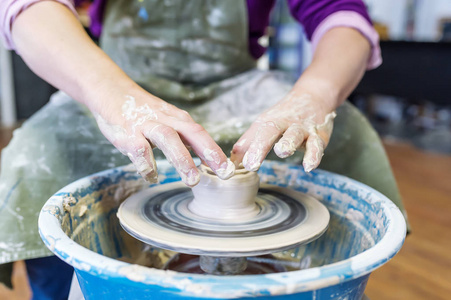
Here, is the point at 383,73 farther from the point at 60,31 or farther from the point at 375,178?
the point at 60,31

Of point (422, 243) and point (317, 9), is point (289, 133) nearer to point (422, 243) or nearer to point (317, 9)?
point (317, 9)

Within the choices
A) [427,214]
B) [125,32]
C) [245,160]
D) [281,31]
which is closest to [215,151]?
[245,160]

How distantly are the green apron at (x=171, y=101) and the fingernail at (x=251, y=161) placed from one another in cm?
28

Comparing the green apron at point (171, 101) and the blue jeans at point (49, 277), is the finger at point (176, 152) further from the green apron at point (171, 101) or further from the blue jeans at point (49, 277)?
the blue jeans at point (49, 277)

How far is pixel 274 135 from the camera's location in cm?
68

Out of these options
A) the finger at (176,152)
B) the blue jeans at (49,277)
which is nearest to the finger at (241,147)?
the finger at (176,152)

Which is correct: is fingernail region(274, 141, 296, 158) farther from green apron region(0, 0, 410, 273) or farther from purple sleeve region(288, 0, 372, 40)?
purple sleeve region(288, 0, 372, 40)

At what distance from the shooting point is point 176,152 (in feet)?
1.98

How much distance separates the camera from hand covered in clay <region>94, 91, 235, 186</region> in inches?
24.1

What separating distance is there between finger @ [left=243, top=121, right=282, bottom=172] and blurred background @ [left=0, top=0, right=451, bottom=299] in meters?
0.69

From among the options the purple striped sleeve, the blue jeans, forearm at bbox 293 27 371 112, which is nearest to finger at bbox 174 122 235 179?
forearm at bbox 293 27 371 112

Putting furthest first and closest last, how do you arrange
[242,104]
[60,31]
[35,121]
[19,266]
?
[19,266] < [242,104] < [35,121] < [60,31]

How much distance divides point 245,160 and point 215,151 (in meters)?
0.05

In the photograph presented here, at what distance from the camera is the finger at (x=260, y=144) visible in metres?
0.63
